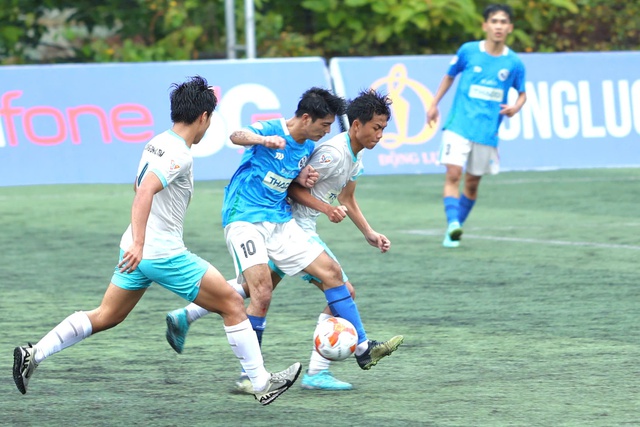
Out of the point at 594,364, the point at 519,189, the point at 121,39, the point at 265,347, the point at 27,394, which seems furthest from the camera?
the point at 121,39

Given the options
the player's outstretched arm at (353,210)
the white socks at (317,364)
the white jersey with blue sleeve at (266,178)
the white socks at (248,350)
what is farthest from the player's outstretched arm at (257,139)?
the white socks at (317,364)

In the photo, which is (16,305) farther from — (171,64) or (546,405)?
(171,64)

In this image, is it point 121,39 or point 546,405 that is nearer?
point 546,405

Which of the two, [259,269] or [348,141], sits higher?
[348,141]

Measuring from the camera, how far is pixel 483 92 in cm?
1118

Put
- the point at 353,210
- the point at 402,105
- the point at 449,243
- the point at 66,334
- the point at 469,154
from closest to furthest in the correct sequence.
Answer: the point at 66,334 < the point at 353,210 < the point at 449,243 < the point at 469,154 < the point at 402,105

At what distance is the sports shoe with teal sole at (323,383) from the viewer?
19.9ft

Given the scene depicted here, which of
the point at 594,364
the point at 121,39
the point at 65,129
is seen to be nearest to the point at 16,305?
the point at 594,364

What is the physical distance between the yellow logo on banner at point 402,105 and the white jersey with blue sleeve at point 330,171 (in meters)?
9.42

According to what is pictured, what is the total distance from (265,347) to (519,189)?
8.49m

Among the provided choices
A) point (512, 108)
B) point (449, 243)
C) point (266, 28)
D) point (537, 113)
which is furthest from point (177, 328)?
point (266, 28)

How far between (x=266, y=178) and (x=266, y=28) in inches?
662

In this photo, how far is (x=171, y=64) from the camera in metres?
15.7

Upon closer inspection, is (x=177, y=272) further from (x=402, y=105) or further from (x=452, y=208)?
(x=402, y=105)
